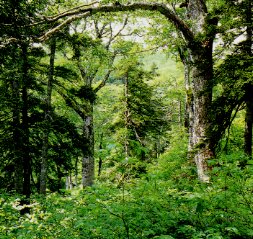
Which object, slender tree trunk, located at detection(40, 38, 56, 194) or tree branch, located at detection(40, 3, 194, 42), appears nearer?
tree branch, located at detection(40, 3, 194, 42)

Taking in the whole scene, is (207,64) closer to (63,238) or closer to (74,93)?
(63,238)

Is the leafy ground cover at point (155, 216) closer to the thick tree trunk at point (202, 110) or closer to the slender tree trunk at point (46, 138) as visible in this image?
the thick tree trunk at point (202, 110)

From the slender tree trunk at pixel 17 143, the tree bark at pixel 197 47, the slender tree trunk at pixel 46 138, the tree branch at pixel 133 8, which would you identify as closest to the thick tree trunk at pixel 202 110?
the tree bark at pixel 197 47

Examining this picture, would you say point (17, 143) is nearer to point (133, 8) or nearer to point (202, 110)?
point (133, 8)

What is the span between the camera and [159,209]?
4.18m

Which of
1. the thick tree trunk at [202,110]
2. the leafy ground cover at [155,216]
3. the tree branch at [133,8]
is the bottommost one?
the leafy ground cover at [155,216]

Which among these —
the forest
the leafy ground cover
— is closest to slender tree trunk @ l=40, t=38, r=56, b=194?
the forest

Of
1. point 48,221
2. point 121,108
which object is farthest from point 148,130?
point 48,221

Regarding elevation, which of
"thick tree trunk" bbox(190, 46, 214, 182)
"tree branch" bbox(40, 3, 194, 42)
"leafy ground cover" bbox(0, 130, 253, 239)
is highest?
"tree branch" bbox(40, 3, 194, 42)

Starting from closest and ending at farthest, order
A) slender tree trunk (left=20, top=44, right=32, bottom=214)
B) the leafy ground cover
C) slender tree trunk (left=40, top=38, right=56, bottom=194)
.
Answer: the leafy ground cover < slender tree trunk (left=20, top=44, right=32, bottom=214) < slender tree trunk (left=40, top=38, right=56, bottom=194)

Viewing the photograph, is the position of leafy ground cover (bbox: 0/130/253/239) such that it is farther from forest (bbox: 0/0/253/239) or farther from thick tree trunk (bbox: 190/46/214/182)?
thick tree trunk (bbox: 190/46/214/182)

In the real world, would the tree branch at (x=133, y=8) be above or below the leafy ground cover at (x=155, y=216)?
above

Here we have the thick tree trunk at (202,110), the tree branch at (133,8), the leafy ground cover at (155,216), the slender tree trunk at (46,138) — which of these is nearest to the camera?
the leafy ground cover at (155,216)

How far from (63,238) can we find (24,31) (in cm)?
535
